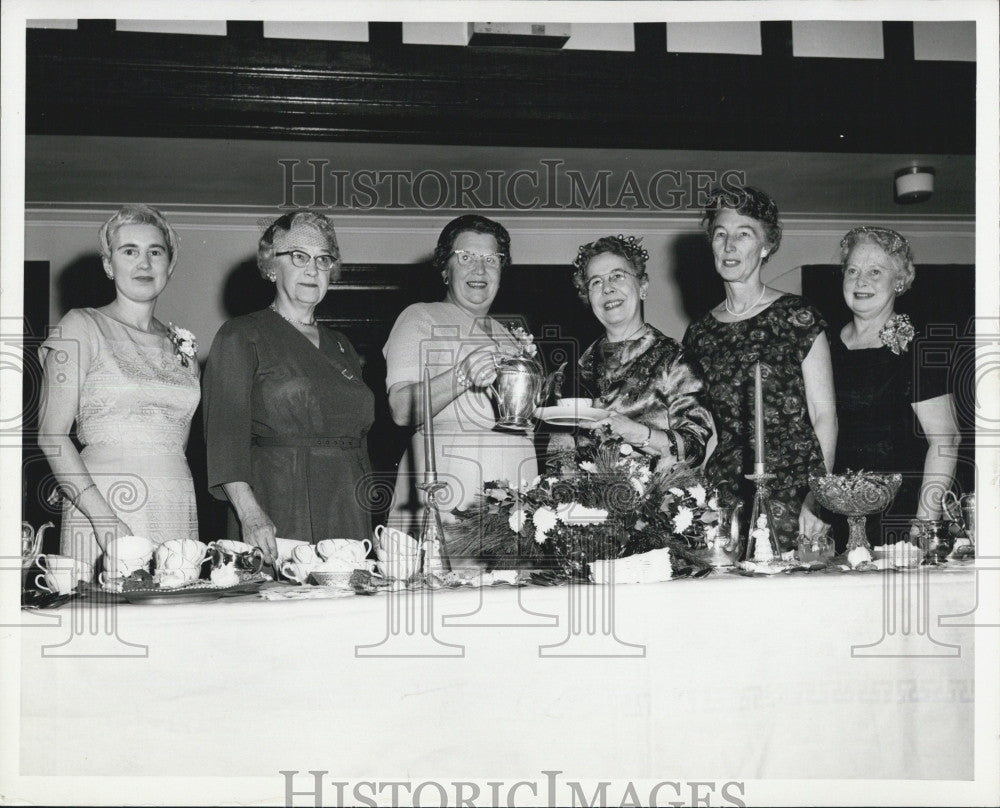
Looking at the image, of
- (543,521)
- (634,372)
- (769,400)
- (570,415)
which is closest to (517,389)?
(570,415)

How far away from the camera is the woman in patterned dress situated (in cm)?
295

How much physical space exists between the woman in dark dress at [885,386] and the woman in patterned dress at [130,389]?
1.99 meters

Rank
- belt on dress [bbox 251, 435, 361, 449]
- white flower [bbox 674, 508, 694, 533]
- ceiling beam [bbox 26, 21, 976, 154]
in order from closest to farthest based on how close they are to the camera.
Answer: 1. white flower [bbox 674, 508, 694, 533]
2. belt on dress [bbox 251, 435, 361, 449]
3. ceiling beam [bbox 26, 21, 976, 154]

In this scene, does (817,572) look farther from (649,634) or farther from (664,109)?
(664,109)

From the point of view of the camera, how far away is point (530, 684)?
2320 mm

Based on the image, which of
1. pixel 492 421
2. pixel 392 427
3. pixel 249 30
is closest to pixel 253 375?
pixel 492 421

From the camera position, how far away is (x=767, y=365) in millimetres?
3354

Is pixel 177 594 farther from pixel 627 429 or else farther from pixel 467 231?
pixel 467 231

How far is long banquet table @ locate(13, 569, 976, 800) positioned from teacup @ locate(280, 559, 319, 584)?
0.15m

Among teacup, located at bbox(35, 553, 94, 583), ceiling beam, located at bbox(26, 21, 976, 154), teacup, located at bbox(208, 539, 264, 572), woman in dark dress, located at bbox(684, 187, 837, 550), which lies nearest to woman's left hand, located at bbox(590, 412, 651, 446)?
woman in dark dress, located at bbox(684, 187, 837, 550)

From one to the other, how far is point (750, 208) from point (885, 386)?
27.5 inches

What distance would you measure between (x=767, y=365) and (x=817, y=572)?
101 centimetres

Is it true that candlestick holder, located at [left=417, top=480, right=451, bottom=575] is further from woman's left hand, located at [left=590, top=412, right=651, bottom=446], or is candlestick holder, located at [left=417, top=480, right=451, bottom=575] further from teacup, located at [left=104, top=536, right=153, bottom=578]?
woman's left hand, located at [left=590, top=412, right=651, bottom=446]

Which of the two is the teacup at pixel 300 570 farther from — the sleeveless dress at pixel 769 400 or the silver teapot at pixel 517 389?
the sleeveless dress at pixel 769 400
